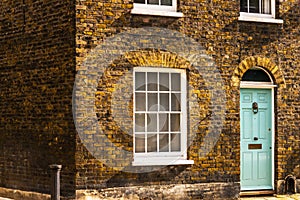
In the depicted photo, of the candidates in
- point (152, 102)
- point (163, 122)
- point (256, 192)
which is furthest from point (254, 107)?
point (152, 102)

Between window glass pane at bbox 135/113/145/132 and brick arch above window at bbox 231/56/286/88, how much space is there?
220 centimetres

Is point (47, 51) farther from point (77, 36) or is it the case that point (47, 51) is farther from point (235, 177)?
point (235, 177)

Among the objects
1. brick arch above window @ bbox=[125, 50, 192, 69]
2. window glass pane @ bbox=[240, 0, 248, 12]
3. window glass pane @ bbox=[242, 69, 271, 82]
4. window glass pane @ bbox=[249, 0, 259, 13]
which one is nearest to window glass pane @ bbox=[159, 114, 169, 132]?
brick arch above window @ bbox=[125, 50, 192, 69]

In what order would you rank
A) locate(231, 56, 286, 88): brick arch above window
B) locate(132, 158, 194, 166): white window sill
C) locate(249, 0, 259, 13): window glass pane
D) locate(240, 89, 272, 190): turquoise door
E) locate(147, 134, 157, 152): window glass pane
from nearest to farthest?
locate(132, 158, 194, 166): white window sill < locate(147, 134, 157, 152): window glass pane < locate(231, 56, 286, 88): brick arch above window < locate(240, 89, 272, 190): turquoise door < locate(249, 0, 259, 13): window glass pane

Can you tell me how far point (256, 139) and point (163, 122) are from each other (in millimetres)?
2383

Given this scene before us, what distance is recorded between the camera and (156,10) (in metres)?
13.8

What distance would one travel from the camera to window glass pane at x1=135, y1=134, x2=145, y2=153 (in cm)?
1363

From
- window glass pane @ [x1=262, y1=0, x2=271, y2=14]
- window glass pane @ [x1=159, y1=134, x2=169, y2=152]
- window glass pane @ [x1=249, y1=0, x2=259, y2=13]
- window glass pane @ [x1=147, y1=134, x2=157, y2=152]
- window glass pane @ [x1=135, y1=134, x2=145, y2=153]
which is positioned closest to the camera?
window glass pane @ [x1=135, y1=134, x2=145, y2=153]

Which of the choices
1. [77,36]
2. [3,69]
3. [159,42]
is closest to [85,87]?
[77,36]

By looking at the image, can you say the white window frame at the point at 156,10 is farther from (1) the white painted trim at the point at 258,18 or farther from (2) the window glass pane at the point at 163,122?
(2) the window glass pane at the point at 163,122

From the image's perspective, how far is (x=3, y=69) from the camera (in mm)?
15094

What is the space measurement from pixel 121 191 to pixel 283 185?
4.00 m

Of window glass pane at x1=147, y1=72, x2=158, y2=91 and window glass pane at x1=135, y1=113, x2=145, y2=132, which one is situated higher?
window glass pane at x1=147, y1=72, x2=158, y2=91

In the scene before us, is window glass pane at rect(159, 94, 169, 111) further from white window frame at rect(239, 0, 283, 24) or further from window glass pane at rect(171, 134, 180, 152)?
white window frame at rect(239, 0, 283, 24)
